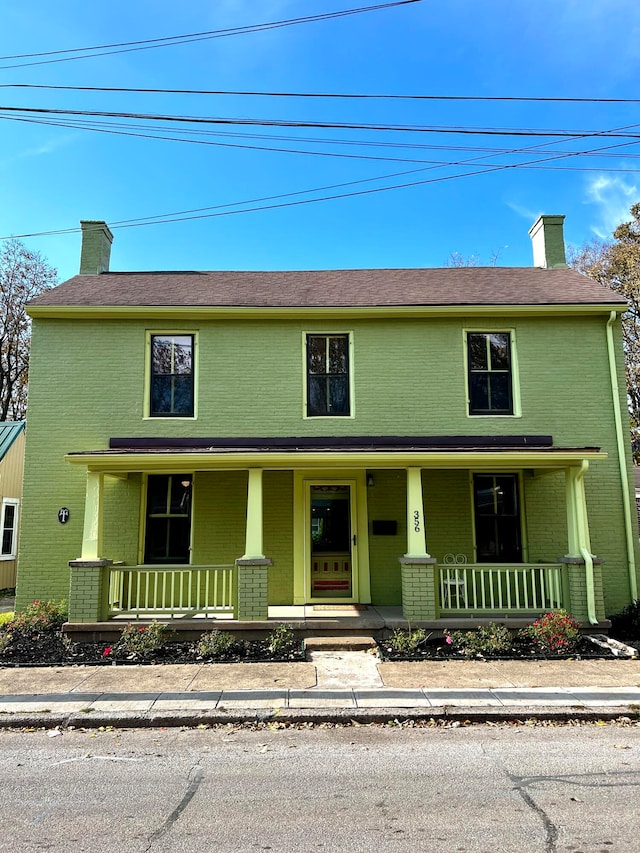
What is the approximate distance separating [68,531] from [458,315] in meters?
8.14

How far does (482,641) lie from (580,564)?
7.30 feet

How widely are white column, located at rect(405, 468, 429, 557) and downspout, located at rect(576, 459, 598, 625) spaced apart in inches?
98.8

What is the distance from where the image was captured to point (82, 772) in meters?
4.67

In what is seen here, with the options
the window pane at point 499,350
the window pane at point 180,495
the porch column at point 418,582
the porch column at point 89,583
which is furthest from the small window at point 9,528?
the window pane at point 499,350

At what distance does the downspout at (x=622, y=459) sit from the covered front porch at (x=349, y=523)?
834 mm

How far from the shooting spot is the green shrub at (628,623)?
954 centimetres

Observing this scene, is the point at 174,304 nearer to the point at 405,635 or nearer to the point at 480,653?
the point at 405,635

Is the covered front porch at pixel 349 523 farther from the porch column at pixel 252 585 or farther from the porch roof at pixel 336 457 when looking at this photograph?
the porch column at pixel 252 585

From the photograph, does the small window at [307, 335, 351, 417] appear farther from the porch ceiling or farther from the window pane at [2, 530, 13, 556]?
the window pane at [2, 530, 13, 556]

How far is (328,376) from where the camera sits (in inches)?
443

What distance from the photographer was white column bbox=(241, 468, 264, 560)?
9180 mm

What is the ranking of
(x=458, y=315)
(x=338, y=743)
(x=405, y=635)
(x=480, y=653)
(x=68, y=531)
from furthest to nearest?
1. (x=458, y=315)
2. (x=68, y=531)
3. (x=405, y=635)
4. (x=480, y=653)
5. (x=338, y=743)

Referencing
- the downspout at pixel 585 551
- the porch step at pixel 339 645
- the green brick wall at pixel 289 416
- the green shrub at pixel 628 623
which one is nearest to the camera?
the porch step at pixel 339 645

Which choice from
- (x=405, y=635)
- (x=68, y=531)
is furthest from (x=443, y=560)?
(x=68, y=531)
